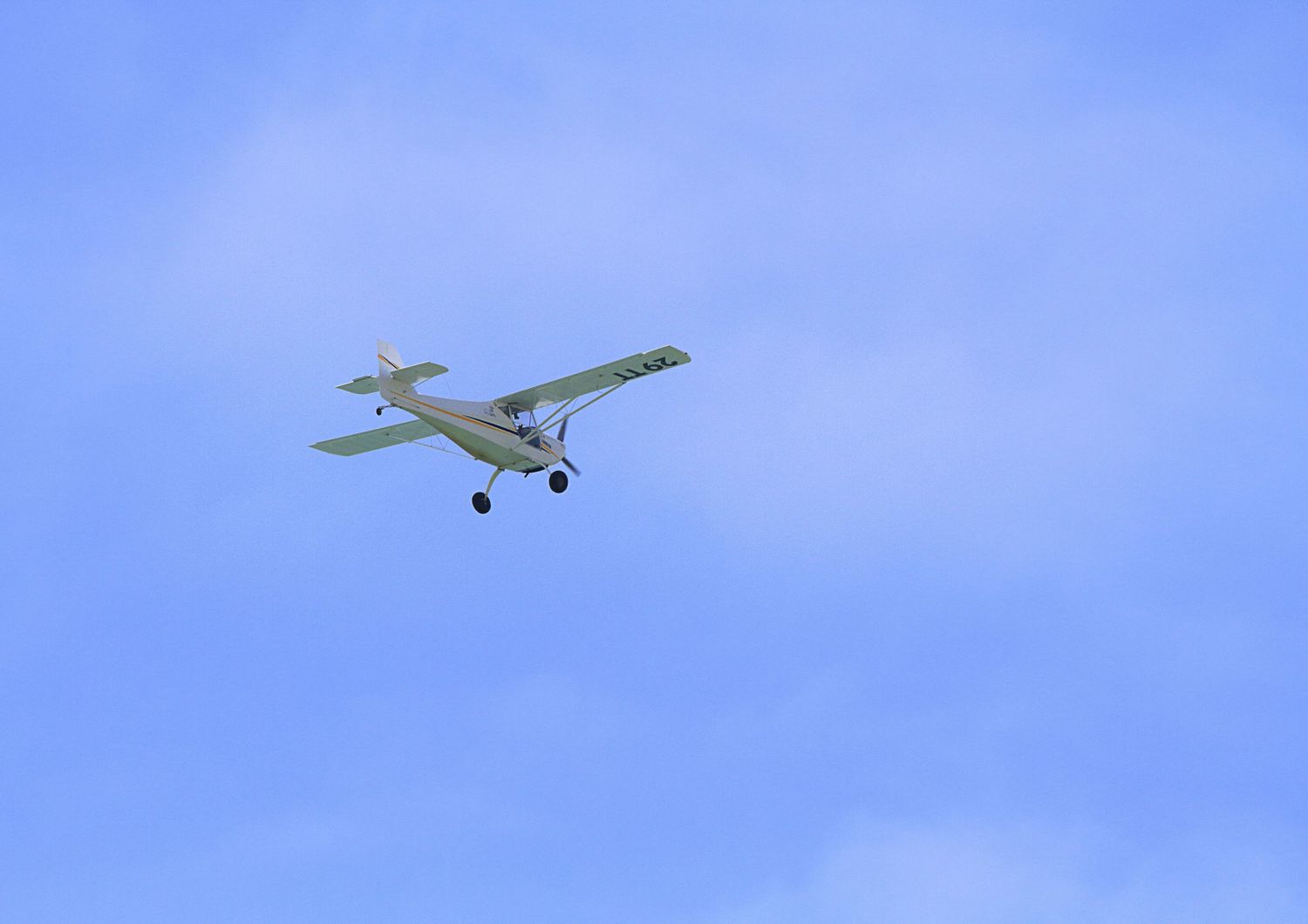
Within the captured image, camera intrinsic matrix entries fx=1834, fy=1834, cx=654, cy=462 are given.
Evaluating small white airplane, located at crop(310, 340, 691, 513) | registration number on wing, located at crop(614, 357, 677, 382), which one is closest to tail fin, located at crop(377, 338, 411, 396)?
small white airplane, located at crop(310, 340, 691, 513)

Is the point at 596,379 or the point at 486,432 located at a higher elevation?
the point at 596,379

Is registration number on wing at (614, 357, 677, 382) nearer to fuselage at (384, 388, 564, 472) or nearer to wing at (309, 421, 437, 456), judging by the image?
fuselage at (384, 388, 564, 472)

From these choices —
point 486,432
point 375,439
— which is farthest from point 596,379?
point 375,439

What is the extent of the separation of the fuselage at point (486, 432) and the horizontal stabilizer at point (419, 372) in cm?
34

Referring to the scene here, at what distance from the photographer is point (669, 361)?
4028 centimetres

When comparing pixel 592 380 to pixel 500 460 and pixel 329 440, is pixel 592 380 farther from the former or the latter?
pixel 329 440

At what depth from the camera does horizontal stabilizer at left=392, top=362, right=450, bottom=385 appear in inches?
1512

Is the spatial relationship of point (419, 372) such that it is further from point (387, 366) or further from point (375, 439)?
point (375, 439)

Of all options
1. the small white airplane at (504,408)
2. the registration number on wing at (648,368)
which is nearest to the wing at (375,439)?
the small white airplane at (504,408)

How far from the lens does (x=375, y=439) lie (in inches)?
1742

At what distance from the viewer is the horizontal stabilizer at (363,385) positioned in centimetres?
3906

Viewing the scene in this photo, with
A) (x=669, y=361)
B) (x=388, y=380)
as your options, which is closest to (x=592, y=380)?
(x=669, y=361)

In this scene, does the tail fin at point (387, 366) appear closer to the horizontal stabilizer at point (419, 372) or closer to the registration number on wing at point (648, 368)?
the horizontal stabilizer at point (419, 372)

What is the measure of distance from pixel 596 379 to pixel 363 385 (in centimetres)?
528
